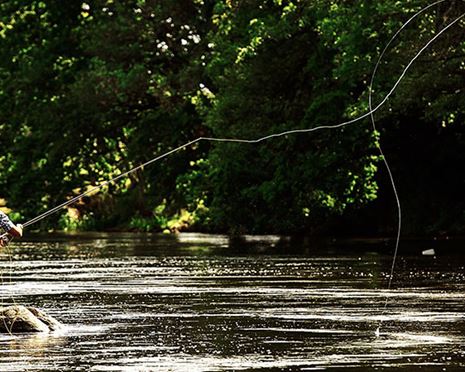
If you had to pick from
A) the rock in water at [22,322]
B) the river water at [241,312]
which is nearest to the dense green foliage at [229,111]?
the river water at [241,312]

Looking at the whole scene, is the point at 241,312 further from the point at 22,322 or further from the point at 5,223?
the point at 5,223

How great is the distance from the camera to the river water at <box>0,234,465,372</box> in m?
13.2

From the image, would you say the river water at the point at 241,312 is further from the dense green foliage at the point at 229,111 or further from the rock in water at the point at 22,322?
the dense green foliage at the point at 229,111

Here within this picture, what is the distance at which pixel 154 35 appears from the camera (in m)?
56.4

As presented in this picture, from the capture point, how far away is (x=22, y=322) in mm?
15703

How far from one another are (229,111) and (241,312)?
27.6m

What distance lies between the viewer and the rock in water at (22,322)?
51.4 feet

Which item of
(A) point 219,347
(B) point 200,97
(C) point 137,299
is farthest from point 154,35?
(A) point 219,347

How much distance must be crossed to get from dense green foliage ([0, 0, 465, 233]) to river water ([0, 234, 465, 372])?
7.00 meters

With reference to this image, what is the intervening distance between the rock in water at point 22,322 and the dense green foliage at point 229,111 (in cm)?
2037

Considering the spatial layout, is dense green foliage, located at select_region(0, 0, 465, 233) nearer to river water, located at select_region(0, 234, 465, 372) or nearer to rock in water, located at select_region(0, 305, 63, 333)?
river water, located at select_region(0, 234, 465, 372)

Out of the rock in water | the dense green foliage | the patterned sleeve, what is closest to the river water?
the rock in water

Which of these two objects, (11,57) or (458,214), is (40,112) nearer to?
(11,57)

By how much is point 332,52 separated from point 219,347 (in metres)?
30.1
